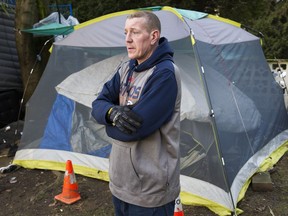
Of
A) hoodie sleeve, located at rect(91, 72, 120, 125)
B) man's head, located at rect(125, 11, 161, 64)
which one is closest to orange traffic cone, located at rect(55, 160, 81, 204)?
hoodie sleeve, located at rect(91, 72, 120, 125)

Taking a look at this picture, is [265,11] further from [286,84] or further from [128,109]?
[128,109]

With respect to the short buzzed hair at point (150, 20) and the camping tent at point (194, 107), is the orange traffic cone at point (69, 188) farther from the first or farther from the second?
the short buzzed hair at point (150, 20)

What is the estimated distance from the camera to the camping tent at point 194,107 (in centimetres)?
338

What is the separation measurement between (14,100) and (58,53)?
10.2 feet

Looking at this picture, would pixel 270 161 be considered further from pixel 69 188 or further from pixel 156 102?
pixel 156 102

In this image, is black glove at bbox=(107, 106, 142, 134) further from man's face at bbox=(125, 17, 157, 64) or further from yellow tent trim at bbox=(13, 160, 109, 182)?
yellow tent trim at bbox=(13, 160, 109, 182)

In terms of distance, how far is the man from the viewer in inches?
62.8

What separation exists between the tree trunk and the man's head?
4.51 metres

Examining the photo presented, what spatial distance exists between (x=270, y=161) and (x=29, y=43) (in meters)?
4.48

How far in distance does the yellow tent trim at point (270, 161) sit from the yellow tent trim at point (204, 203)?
323 mm

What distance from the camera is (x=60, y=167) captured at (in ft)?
14.1

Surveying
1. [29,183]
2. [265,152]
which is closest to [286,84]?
[265,152]

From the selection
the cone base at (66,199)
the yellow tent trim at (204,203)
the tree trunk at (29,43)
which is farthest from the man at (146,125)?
the tree trunk at (29,43)

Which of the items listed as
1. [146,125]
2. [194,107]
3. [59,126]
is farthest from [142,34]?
[59,126]
